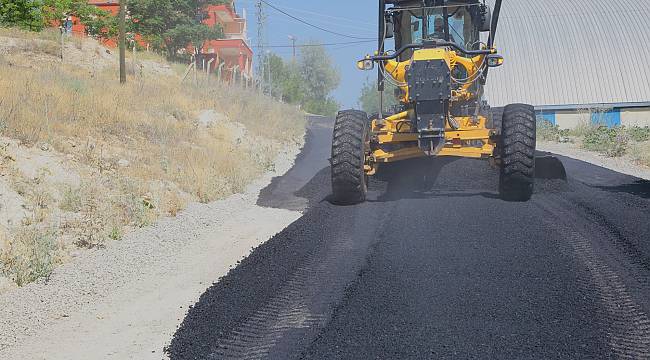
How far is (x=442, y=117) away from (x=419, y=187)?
2108 millimetres

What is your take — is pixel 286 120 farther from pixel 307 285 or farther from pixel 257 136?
pixel 307 285

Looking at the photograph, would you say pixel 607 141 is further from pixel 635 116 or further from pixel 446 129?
pixel 446 129

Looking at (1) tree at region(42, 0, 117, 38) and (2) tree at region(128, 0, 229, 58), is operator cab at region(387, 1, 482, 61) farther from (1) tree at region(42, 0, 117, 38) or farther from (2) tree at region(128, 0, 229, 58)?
(2) tree at region(128, 0, 229, 58)

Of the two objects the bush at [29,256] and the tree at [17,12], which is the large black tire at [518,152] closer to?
the bush at [29,256]

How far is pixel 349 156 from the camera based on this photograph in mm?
11609

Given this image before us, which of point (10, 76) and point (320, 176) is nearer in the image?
point (320, 176)

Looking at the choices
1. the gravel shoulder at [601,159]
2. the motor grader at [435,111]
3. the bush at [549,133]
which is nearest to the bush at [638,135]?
the gravel shoulder at [601,159]

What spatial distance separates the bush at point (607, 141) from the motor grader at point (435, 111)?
1170cm

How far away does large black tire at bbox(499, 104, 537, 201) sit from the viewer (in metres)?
11.1

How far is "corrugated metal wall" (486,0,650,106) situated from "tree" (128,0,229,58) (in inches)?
696

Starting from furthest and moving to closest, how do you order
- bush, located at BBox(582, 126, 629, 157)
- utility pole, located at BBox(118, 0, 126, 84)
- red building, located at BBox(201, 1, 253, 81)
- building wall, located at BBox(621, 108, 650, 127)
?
red building, located at BBox(201, 1, 253, 81), building wall, located at BBox(621, 108, 650, 127), utility pole, located at BBox(118, 0, 126, 84), bush, located at BBox(582, 126, 629, 157)

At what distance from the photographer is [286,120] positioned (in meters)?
33.4

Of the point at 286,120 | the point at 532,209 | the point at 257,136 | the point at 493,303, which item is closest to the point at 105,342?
the point at 493,303

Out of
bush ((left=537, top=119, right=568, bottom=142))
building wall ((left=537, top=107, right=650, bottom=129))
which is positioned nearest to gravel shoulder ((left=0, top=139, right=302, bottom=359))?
bush ((left=537, top=119, right=568, bottom=142))
